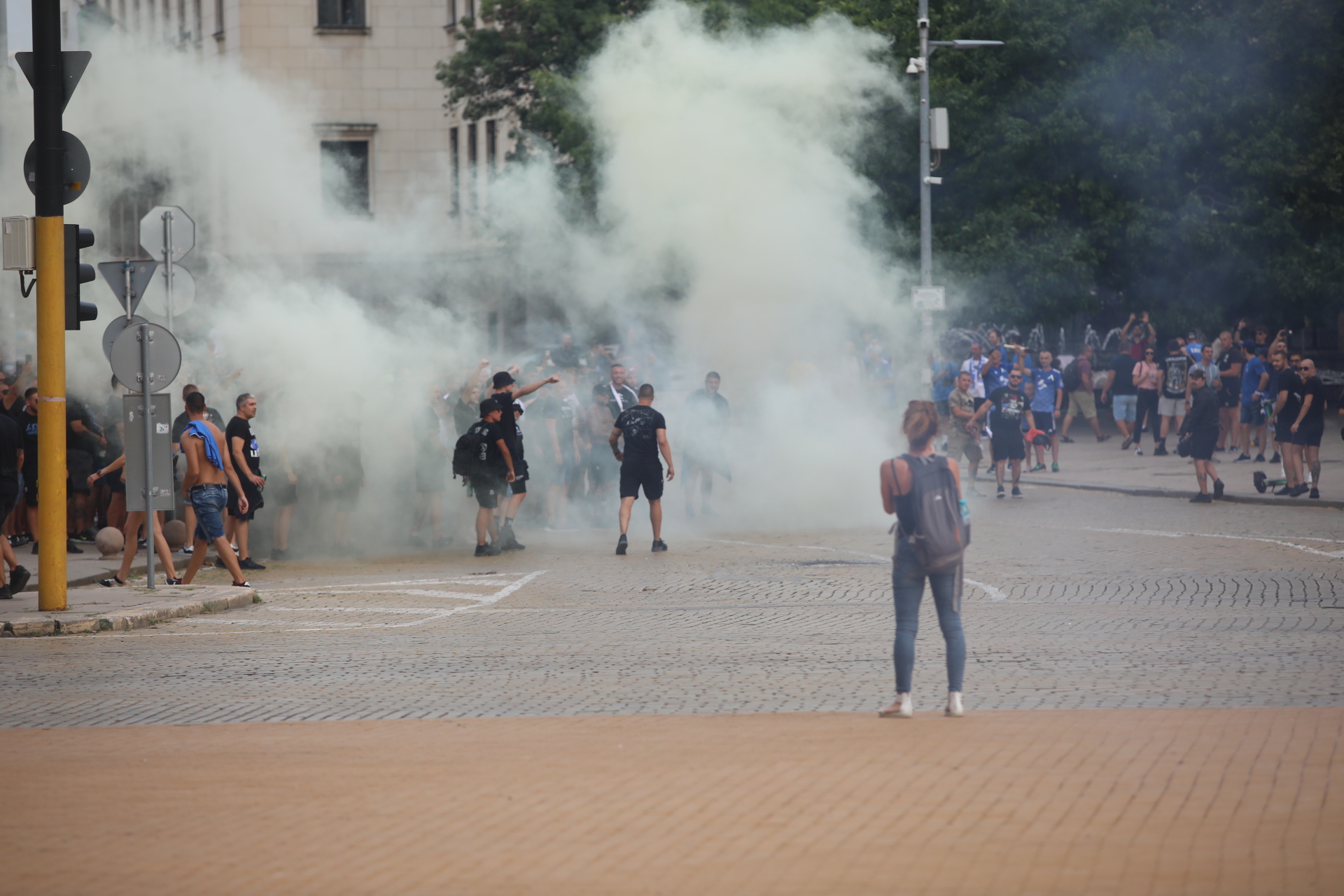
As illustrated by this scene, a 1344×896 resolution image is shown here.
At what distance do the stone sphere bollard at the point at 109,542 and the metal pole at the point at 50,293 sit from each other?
3.66 meters

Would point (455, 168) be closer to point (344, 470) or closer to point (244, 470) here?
point (344, 470)

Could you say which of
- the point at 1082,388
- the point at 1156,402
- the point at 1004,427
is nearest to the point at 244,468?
the point at 1004,427

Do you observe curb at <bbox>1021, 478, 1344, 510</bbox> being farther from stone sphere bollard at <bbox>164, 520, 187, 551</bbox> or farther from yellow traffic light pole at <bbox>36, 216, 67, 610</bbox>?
yellow traffic light pole at <bbox>36, 216, 67, 610</bbox>

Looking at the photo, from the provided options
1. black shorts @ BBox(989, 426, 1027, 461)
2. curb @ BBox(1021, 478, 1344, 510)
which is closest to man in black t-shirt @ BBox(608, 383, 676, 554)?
black shorts @ BBox(989, 426, 1027, 461)

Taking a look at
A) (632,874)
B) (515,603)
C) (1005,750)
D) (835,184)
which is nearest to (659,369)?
(835,184)


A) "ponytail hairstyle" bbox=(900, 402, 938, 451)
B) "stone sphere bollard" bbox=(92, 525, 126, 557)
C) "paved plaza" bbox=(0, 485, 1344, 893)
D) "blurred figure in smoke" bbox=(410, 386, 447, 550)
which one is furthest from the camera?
"blurred figure in smoke" bbox=(410, 386, 447, 550)

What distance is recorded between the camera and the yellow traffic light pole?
1160cm

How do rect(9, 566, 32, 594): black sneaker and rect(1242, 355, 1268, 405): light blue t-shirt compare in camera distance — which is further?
rect(1242, 355, 1268, 405): light blue t-shirt

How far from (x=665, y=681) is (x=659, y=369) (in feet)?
38.3

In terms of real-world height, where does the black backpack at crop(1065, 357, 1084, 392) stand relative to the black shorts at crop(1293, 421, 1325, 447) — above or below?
above

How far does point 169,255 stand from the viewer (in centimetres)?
1364

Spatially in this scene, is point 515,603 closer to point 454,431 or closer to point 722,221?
point 454,431

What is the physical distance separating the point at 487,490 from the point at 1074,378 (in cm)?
1604

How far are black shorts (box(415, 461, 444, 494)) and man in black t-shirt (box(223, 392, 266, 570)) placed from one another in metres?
1.97
